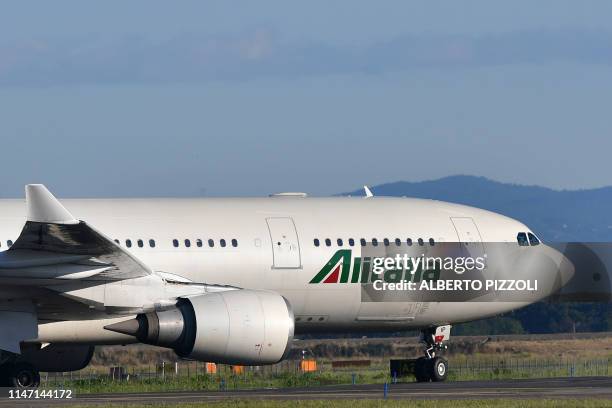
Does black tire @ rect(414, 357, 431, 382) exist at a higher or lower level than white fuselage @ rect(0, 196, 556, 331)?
lower

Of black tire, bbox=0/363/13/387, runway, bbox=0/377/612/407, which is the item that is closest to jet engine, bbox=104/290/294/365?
runway, bbox=0/377/612/407

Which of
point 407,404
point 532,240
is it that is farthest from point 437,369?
point 407,404

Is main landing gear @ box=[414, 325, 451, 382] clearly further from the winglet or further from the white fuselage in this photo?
the winglet

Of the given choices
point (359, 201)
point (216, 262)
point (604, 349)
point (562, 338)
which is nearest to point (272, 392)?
point (216, 262)

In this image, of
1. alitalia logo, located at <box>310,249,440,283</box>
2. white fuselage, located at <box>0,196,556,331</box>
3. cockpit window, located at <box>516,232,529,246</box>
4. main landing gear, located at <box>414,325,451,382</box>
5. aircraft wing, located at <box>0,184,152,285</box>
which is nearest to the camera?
aircraft wing, located at <box>0,184,152,285</box>

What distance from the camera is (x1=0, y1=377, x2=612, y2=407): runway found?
31.3 meters

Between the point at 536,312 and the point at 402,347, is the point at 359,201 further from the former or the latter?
the point at 536,312

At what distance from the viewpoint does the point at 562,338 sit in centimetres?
8562

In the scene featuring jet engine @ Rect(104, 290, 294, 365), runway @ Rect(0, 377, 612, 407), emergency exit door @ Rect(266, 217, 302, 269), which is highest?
emergency exit door @ Rect(266, 217, 302, 269)

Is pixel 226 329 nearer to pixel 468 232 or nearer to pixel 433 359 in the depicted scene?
pixel 433 359

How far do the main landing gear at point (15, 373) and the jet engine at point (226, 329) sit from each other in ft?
18.7

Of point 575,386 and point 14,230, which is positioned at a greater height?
point 14,230

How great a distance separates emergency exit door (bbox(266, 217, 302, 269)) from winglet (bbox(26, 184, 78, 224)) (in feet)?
23.4

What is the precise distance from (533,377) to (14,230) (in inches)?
705
